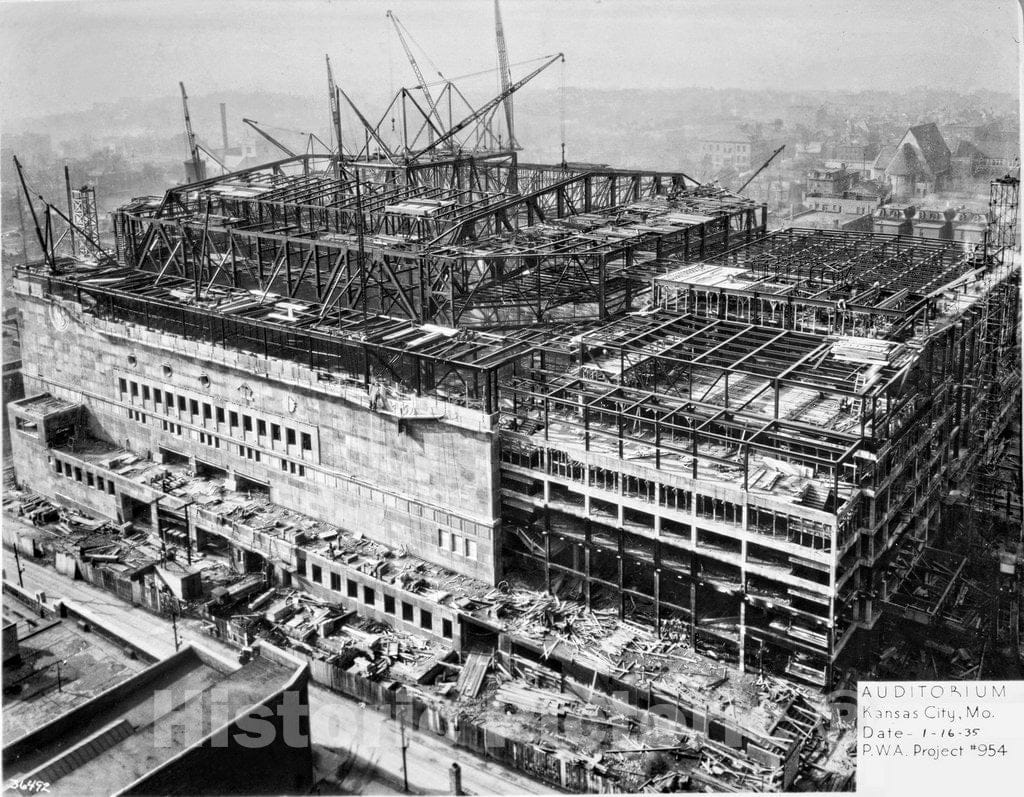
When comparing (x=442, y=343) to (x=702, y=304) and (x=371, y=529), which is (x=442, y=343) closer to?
(x=371, y=529)

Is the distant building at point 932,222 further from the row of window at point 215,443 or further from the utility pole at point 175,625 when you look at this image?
the utility pole at point 175,625

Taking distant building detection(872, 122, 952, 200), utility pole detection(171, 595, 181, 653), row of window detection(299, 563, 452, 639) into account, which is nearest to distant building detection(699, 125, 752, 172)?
distant building detection(872, 122, 952, 200)

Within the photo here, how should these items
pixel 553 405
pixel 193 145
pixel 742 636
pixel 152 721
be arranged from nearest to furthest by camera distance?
1. pixel 152 721
2. pixel 742 636
3. pixel 553 405
4. pixel 193 145

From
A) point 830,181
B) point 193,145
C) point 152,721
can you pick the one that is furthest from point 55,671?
point 830,181

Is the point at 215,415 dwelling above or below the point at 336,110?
below

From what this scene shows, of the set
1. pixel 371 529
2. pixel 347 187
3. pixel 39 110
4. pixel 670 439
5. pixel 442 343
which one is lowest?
pixel 371 529

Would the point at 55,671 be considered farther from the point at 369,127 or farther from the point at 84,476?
the point at 369,127

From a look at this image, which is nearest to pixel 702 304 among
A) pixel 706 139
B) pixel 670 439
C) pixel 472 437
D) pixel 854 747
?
pixel 670 439
